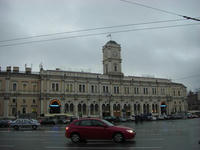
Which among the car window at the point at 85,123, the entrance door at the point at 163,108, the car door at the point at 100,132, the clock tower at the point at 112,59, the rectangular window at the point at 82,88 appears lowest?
the entrance door at the point at 163,108

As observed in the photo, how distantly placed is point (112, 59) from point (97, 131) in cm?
5940

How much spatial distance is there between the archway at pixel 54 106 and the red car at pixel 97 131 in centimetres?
4604

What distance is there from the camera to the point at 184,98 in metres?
87.2

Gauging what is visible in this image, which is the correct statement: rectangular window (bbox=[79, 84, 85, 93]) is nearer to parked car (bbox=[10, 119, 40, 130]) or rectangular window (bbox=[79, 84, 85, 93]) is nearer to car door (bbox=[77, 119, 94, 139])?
parked car (bbox=[10, 119, 40, 130])

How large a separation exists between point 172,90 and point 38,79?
5093 cm

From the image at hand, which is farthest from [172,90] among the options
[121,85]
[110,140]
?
[110,140]

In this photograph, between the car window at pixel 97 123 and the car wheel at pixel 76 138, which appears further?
the car wheel at pixel 76 138

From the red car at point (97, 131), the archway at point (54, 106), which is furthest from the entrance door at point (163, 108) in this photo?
the red car at point (97, 131)

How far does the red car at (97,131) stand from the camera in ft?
44.7

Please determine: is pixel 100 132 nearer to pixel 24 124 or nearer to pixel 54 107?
pixel 24 124

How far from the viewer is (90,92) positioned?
65.8 m

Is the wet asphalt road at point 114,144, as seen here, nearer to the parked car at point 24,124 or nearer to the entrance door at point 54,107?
the parked car at point 24,124

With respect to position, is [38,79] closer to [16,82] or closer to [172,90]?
[16,82]

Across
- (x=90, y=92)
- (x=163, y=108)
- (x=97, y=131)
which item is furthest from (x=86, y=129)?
(x=163, y=108)
